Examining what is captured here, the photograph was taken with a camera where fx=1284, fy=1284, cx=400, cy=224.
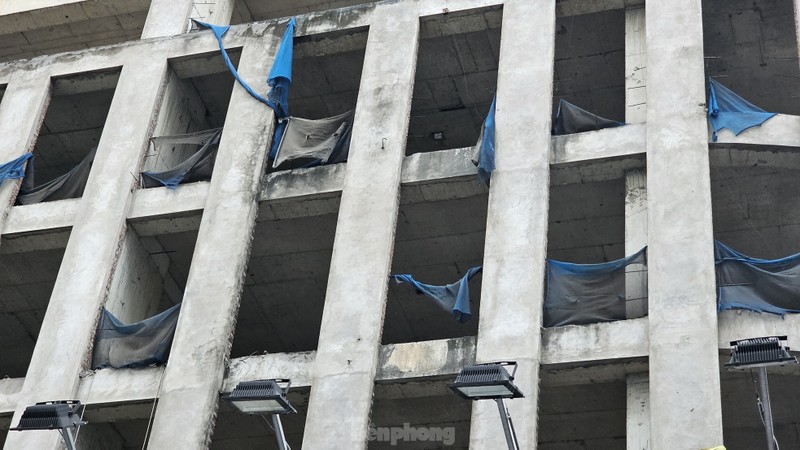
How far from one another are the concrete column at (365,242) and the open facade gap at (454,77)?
1.12 m

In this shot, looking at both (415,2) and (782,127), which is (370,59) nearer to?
(415,2)

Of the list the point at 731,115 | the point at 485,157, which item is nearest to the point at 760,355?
the point at 731,115

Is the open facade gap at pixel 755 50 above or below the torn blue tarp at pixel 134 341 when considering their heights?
above

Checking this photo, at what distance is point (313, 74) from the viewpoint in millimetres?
31172

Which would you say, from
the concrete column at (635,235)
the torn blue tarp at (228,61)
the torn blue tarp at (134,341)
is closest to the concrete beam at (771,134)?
the concrete column at (635,235)

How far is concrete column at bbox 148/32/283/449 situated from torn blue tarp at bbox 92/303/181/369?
536 mm

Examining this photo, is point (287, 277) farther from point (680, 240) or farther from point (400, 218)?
point (680, 240)

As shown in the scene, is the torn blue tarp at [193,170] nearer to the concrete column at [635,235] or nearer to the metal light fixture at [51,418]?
the metal light fixture at [51,418]

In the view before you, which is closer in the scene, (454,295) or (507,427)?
(507,427)

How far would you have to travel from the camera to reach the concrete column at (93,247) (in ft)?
83.9

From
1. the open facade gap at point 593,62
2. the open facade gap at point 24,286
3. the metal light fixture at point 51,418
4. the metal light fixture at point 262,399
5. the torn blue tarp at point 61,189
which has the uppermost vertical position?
the open facade gap at point 593,62

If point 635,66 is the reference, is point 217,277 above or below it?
below

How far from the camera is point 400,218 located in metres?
28.6

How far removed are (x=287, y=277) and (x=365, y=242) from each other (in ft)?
20.3
